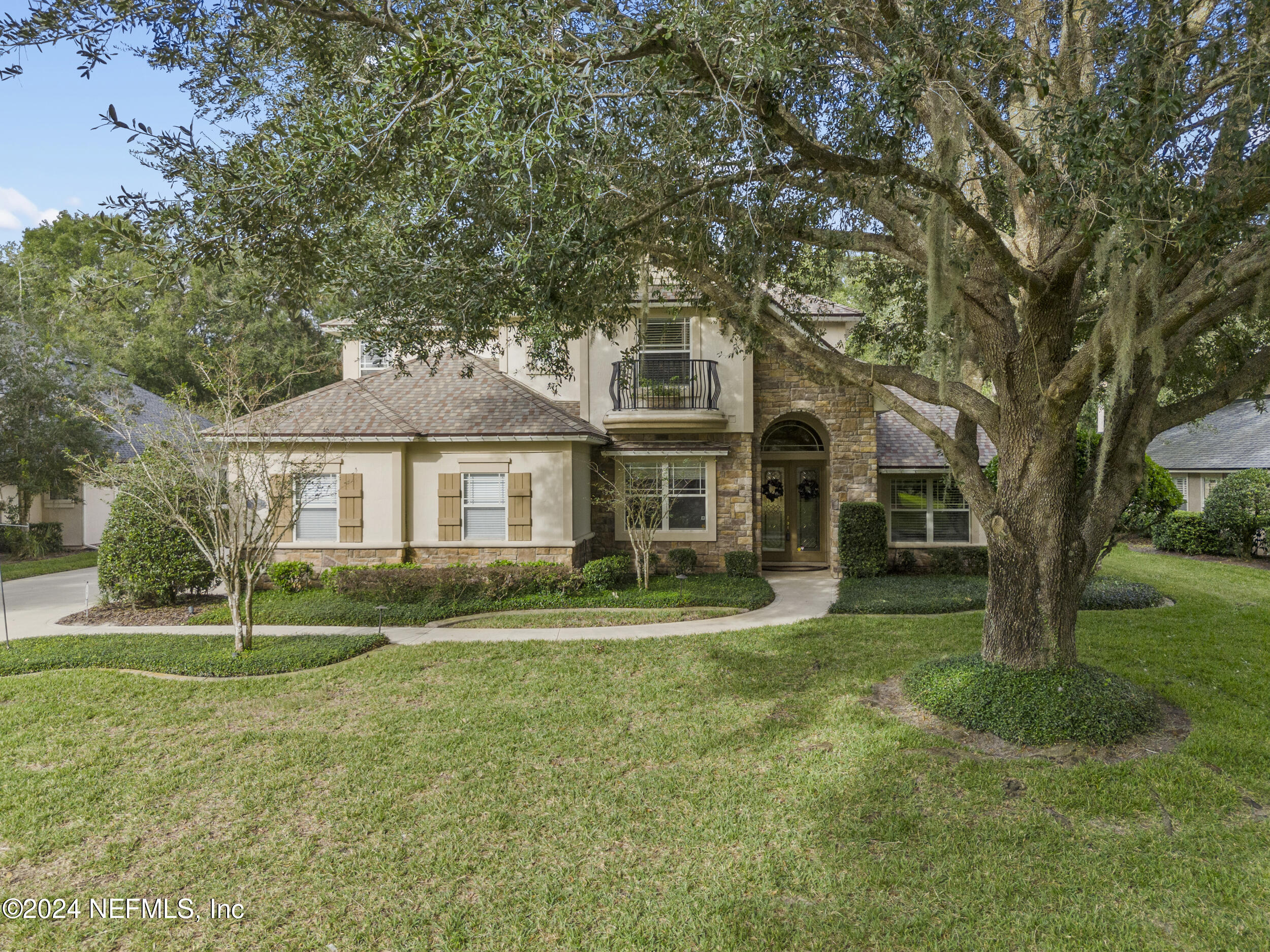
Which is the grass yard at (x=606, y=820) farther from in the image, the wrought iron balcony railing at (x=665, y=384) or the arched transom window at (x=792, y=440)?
the arched transom window at (x=792, y=440)

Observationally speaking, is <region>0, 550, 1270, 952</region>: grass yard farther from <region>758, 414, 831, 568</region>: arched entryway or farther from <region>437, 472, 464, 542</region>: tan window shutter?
<region>758, 414, 831, 568</region>: arched entryway

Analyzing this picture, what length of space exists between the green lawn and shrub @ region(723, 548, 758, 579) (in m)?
15.8

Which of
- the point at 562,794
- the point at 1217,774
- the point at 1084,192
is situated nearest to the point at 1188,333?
the point at 1084,192

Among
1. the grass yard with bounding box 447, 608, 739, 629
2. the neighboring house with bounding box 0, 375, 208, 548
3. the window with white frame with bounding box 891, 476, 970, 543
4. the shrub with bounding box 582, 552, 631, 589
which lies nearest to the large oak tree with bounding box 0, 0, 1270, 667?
the grass yard with bounding box 447, 608, 739, 629

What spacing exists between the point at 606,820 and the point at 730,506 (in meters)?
9.71

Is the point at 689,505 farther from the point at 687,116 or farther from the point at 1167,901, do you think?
the point at 1167,901

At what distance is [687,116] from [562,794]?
5.42 m

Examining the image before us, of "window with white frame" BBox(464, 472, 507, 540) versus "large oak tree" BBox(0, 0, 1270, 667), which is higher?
"large oak tree" BBox(0, 0, 1270, 667)

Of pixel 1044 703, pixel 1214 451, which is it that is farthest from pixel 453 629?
pixel 1214 451

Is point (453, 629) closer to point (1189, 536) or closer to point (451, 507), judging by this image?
point (451, 507)

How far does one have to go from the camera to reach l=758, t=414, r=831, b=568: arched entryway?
15.4 metres

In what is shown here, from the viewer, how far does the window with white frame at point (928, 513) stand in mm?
14828

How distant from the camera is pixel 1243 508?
15.4 metres

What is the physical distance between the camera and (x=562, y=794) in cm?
471
